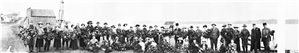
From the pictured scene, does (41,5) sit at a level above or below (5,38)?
above

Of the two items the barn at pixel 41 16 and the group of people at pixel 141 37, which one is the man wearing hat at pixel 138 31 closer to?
the group of people at pixel 141 37

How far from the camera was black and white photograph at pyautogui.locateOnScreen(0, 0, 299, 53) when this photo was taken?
5.10 m

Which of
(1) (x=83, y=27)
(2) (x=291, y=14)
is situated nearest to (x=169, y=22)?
(1) (x=83, y=27)

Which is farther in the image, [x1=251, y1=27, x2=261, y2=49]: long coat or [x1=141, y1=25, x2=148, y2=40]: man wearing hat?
[x1=141, y1=25, x2=148, y2=40]: man wearing hat

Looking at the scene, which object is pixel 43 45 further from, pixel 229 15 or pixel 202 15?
pixel 229 15

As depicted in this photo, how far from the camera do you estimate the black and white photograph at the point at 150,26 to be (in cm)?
510

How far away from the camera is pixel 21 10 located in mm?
5211

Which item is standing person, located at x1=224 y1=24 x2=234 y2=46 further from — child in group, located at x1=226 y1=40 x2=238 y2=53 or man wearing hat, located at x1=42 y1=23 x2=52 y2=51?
man wearing hat, located at x1=42 y1=23 x2=52 y2=51

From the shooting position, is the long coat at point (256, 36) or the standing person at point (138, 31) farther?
the standing person at point (138, 31)

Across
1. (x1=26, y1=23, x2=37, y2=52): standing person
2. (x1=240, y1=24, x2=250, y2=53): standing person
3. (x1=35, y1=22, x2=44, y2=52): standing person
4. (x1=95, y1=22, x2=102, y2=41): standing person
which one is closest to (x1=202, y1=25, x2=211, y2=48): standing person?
(x1=240, y1=24, x2=250, y2=53): standing person

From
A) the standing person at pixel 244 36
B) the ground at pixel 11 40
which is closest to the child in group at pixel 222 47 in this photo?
the standing person at pixel 244 36

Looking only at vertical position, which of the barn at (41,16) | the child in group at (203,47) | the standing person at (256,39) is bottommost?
the child in group at (203,47)

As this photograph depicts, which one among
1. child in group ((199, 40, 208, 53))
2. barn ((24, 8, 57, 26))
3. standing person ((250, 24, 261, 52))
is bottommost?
child in group ((199, 40, 208, 53))

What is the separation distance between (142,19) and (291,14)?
2592 millimetres
